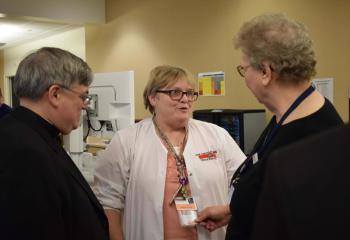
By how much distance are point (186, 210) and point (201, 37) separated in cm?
296

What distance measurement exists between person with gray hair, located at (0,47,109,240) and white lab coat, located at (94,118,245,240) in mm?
357

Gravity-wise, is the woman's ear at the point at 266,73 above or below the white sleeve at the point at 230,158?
above

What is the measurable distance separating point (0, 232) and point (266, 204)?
848 mm

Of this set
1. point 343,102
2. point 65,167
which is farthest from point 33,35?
point 65,167

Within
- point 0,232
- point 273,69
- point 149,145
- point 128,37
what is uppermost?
point 128,37

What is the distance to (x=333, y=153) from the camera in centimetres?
43

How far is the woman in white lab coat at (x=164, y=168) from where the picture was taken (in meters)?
1.73

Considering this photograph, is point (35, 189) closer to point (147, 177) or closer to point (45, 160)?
point (45, 160)

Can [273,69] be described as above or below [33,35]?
below

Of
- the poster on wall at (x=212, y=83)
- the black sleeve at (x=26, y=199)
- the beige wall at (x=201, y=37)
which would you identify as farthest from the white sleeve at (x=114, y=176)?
the poster on wall at (x=212, y=83)

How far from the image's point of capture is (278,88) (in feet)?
3.70

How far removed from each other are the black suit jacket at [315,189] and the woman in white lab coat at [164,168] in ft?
4.24

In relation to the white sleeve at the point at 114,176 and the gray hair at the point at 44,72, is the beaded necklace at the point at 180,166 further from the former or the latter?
the gray hair at the point at 44,72

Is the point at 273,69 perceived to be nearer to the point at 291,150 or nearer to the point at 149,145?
the point at 291,150
